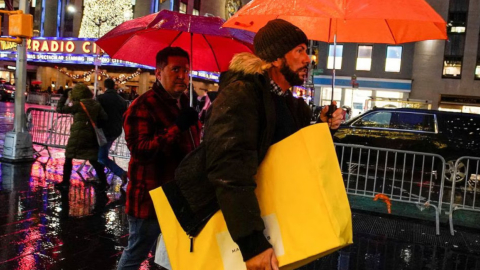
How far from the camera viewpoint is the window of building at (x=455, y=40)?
109ft

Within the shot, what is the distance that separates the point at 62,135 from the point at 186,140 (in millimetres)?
9320

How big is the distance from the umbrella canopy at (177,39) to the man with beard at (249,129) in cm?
186

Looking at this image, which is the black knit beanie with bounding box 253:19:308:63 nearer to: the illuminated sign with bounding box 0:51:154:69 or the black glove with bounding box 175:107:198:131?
the black glove with bounding box 175:107:198:131

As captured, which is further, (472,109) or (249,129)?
(472,109)

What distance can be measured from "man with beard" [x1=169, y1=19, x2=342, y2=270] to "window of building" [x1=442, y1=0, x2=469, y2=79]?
117ft

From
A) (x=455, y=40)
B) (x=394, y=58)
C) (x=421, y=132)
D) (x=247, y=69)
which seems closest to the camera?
(x=247, y=69)

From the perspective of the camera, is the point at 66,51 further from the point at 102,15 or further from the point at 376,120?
the point at 376,120

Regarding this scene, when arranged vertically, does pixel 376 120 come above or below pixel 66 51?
below

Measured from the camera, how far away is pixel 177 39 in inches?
180

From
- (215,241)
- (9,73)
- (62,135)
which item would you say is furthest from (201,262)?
(9,73)

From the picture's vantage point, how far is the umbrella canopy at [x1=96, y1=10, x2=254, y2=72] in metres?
3.76

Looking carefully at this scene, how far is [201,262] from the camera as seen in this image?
1928 mm

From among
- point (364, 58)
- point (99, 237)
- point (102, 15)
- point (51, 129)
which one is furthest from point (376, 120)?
point (102, 15)

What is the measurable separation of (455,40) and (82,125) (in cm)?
3341
